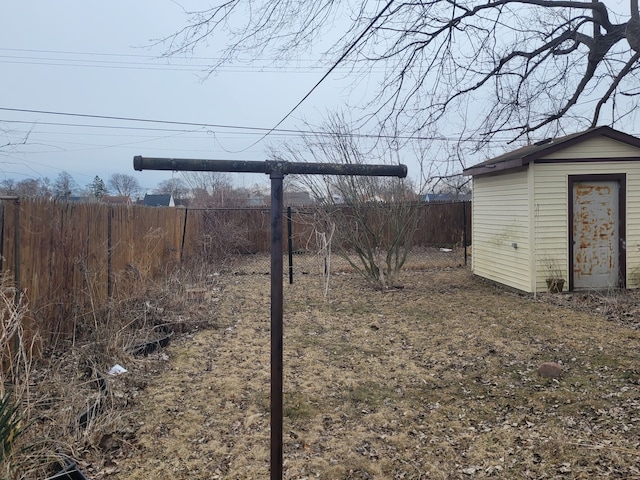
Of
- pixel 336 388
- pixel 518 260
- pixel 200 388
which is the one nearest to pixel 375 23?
pixel 336 388

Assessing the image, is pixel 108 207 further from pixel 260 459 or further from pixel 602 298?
pixel 602 298

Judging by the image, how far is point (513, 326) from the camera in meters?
6.04

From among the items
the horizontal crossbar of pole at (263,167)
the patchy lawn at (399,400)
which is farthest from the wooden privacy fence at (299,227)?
the horizontal crossbar of pole at (263,167)

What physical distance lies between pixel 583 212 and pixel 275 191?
25.8 feet

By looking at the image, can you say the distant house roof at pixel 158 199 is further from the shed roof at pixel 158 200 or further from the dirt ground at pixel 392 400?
the dirt ground at pixel 392 400

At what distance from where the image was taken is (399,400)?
3.82 meters

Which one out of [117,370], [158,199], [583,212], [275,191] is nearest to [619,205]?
[583,212]

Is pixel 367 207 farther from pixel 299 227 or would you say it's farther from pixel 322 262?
pixel 299 227

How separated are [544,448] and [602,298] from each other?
518cm

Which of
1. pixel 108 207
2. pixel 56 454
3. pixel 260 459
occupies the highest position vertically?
pixel 108 207

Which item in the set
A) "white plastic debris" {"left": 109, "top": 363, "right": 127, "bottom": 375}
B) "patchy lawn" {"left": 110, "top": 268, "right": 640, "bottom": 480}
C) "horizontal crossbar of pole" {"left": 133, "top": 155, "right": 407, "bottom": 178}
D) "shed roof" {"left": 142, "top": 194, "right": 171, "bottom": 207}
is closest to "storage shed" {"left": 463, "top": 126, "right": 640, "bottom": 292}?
"patchy lawn" {"left": 110, "top": 268, "right": 640, "bottom": 480}

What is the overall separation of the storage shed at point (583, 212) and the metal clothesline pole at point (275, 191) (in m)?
6.88

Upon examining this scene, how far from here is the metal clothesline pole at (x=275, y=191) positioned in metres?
1.72

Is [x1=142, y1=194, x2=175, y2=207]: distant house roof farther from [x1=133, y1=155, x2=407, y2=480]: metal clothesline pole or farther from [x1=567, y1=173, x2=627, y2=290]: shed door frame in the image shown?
[x1=133, y1=155, x2=407, y2=480]: metal clothesline pole
